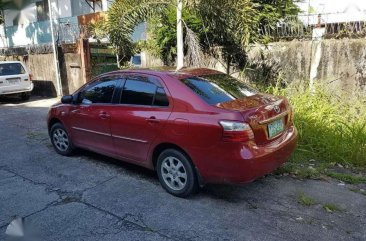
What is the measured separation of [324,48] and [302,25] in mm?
789

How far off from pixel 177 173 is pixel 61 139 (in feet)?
8.82

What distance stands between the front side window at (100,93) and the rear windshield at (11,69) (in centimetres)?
813

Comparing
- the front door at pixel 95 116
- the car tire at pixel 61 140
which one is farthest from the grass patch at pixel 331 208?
the car tire at pixel 61 140

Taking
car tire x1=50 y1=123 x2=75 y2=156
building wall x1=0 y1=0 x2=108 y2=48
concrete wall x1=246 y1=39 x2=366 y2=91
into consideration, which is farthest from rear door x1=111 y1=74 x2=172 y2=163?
building wall x1=0 y1=0 x2=108 y2=48

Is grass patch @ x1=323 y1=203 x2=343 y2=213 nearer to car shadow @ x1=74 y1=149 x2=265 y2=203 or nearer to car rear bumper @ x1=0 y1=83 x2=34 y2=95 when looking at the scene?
car shadow @ x1=74 y1=149 x2=265 y2=203

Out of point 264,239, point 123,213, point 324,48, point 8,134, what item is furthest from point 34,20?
point 264,239

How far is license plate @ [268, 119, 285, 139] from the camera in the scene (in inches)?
156

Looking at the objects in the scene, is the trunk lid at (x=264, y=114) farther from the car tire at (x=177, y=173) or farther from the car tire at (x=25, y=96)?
the car tire at (x=25, y=96)

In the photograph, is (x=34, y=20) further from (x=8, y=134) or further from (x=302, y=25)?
(x=302, y=25)

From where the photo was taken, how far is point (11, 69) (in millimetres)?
12203

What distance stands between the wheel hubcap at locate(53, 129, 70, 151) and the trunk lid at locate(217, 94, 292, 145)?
3111 mm

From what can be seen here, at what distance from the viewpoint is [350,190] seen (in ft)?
14.5

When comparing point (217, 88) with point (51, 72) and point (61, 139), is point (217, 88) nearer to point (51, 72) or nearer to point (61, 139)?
point (61, 139)

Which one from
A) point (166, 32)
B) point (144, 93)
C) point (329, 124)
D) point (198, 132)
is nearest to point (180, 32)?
point (166, 32)
